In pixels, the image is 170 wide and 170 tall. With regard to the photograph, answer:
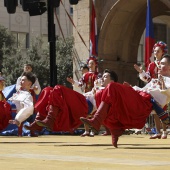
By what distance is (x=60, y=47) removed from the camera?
1615 inches

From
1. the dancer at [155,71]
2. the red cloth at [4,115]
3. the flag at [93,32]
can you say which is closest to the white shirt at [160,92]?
the dancer at [155,71]

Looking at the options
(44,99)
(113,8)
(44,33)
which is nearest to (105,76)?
(44,99)

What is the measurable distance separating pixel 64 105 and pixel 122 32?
12.2m

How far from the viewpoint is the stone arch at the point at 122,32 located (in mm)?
20000

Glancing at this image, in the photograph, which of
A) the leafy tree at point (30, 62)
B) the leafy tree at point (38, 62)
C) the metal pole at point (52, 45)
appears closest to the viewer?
the metal pole at point (52, 45)

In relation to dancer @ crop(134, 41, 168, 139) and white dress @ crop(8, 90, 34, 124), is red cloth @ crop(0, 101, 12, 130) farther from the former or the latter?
dancer @ crop(134, 41, 168, 139)

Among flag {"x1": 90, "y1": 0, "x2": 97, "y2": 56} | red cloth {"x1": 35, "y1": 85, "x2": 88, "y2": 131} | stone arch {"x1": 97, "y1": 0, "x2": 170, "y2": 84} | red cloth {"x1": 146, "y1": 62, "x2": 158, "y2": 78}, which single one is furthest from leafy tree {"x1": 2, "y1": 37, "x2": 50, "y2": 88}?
red cloth {"x1": 35, "y1": 85, "x2": 88, "y2": 131}

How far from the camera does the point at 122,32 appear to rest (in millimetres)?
21031

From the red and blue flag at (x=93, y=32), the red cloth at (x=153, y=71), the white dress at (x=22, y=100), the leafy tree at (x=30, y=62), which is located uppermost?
the red and blue flag at (x=93, y=32)

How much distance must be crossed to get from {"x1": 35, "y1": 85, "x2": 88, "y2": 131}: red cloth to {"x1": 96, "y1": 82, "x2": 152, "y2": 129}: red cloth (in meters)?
1.24

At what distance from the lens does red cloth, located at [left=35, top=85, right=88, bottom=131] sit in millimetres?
9055

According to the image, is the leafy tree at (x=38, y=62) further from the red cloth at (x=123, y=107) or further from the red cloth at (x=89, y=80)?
the red cloth at (x=123, y=107)

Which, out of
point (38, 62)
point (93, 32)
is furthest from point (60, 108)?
point (38, 62)

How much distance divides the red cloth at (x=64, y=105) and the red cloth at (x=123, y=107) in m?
1.24
